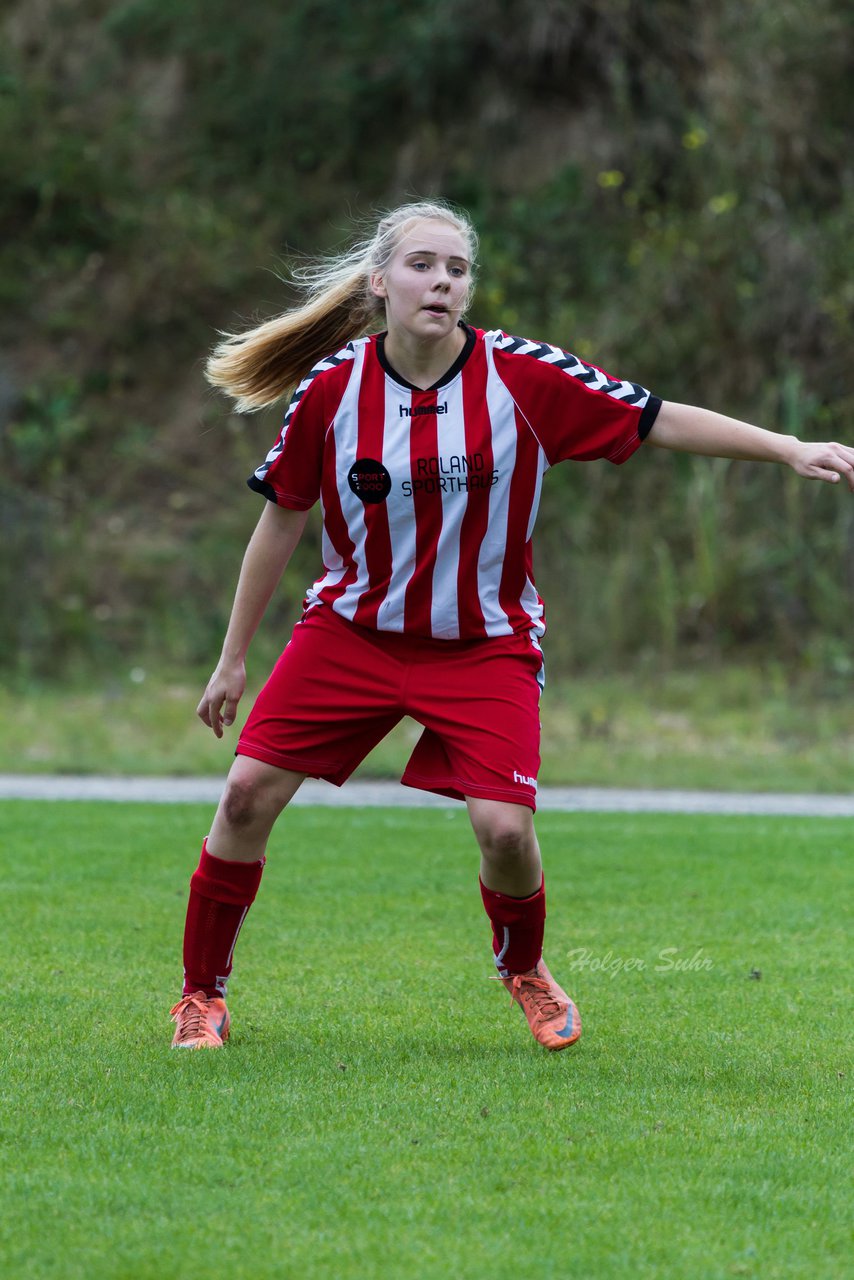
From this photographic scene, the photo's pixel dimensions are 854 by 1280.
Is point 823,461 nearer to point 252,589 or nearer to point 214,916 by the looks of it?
point 252,589

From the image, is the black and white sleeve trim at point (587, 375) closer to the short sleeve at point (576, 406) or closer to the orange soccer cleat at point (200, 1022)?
the short sleeve at point (576, 406)

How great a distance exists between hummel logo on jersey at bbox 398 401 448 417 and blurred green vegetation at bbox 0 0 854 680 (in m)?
10.3

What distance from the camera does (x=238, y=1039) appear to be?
14.4ft

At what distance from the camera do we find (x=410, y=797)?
396 inches

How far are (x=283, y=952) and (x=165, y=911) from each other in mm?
890

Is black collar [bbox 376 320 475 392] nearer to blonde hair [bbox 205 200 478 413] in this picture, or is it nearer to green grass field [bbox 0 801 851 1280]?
blonde hair [bbox 205 200 478 413]

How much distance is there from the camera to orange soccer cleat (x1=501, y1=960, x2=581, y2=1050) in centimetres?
434

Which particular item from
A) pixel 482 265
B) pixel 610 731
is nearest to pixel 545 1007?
pixel 610 731

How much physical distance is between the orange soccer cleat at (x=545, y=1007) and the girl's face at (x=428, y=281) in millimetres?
1656

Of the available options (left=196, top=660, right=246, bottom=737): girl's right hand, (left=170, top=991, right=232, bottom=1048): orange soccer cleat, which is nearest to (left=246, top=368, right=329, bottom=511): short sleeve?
(left=196, top=660, right=246, bottom=737): girl's right hand

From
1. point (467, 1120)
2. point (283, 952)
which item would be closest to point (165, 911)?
point (283, 952)

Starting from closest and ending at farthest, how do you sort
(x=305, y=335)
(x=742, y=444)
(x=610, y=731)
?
(x=742, y=444) → (x=305, y=335) → (x=610, y=731)

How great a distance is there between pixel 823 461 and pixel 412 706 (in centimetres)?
114

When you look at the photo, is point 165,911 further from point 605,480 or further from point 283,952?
point 605,480
